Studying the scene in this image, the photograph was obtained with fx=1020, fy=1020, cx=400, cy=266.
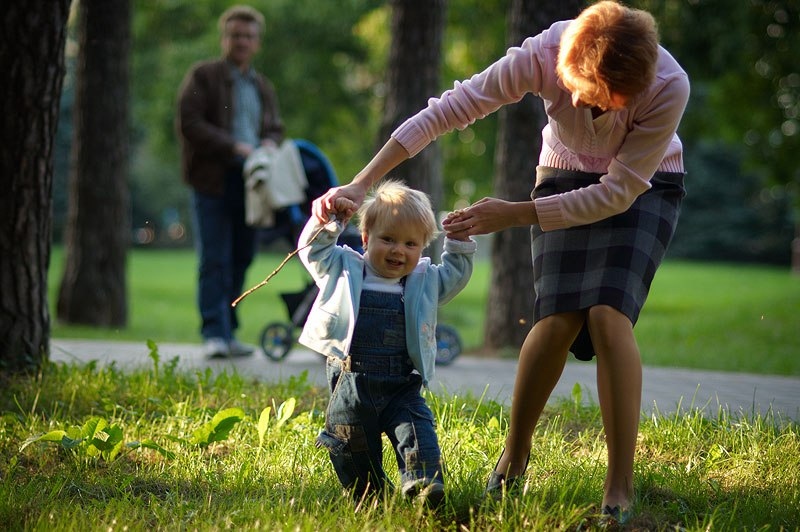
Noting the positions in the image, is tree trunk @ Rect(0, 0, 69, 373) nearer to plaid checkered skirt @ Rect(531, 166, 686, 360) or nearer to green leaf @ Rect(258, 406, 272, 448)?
green leaf @ Rect(258, 406, 272, 448)

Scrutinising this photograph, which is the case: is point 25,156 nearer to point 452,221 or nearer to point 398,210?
point 398,210

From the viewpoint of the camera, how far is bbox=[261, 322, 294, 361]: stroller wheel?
752 centimetres

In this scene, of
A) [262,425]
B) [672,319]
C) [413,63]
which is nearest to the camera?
[262,425]

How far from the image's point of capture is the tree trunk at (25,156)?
18.1 ft

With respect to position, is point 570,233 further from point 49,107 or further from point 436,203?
point 436,203

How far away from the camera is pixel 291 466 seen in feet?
13.0

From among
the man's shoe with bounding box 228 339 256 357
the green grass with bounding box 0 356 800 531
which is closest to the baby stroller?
the man's shoe with bounding box 228 339 256 357

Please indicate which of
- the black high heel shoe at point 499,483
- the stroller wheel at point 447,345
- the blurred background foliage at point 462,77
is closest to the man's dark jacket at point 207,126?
the stroller wheel at point 447,345

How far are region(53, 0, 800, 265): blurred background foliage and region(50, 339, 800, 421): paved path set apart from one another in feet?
10.5

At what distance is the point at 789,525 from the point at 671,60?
1.56 m

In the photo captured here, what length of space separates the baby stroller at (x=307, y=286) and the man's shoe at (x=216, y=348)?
275 mm

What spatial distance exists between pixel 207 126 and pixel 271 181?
681 mm

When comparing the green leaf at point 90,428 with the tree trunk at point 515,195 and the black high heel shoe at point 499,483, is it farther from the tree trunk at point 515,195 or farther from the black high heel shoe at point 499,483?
the tree trunk at point 515,195

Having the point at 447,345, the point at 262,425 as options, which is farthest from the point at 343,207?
the point at 447,345
